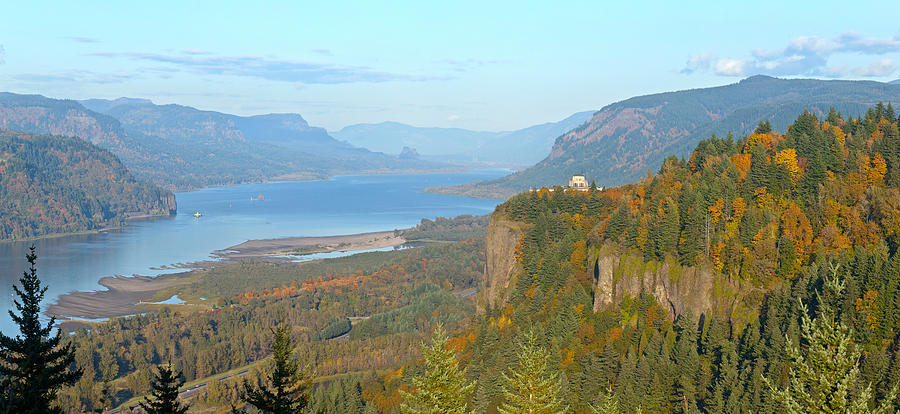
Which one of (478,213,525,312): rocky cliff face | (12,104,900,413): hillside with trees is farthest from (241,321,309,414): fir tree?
(478,213,525,312): rocky cliff face

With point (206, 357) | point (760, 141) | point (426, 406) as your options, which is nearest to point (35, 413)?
point (426, 406)

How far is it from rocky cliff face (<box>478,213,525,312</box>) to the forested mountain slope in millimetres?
3053

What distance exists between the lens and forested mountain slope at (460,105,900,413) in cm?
5412

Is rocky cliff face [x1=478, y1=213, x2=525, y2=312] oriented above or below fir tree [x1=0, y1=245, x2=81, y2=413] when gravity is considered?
below

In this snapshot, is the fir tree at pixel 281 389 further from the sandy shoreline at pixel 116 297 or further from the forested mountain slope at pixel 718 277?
the sandy shoreline at pixel 116 297

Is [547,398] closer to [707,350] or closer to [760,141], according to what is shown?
[707,350]

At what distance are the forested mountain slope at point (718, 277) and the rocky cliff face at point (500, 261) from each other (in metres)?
3.05

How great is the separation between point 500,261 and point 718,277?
3197cm

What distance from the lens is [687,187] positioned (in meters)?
72.2

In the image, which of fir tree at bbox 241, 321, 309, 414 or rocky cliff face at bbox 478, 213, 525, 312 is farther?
rocky cliff face at bbox 478, 213, 525, 312

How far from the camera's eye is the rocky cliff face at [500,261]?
87.9 m

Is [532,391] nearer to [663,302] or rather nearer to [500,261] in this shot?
[663,302]

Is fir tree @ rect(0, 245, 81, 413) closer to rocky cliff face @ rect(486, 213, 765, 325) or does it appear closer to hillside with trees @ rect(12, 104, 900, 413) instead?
hillside with trees @ rect(12, 104, 900, 413)

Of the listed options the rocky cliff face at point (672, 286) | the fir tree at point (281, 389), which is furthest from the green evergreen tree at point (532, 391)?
the rocky cliff face at point (672, 286)
